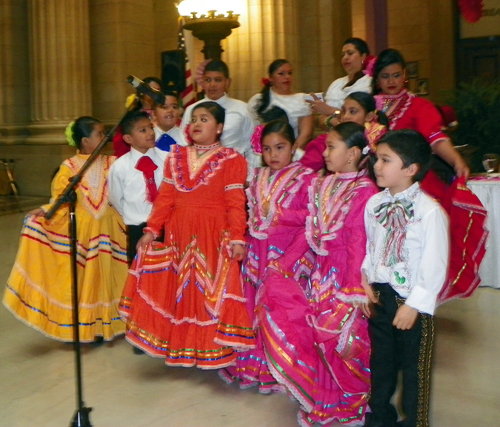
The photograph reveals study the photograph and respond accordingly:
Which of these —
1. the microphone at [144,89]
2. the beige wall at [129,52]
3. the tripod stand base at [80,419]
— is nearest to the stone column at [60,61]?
the beige wall at [129,52]

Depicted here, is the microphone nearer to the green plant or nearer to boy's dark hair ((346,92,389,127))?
boy's dark hair ((346,92,389,127))

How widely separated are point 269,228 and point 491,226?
9.31ft

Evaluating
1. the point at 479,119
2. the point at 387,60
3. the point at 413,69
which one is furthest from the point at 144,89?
the point at 413,69

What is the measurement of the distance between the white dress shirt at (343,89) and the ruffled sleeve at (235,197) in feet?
4.52

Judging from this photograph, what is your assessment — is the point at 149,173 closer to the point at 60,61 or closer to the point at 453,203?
the point at 453,203

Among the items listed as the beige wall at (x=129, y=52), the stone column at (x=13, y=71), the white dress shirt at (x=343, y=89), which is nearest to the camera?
the white dress shirt at (x=343, y=89)

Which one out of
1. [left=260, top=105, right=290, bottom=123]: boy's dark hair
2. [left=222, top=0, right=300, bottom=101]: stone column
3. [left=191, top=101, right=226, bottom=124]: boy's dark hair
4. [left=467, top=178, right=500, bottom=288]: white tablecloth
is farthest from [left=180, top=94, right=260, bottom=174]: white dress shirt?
[left=222, top=0, right=300, bottom=101]: stone column

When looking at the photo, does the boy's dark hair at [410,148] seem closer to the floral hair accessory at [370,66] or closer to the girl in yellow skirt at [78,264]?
the floral hair accessory at [370,66]

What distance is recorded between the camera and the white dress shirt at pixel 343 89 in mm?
5207

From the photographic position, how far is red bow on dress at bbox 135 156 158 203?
4.64 m

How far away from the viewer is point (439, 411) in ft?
12.1

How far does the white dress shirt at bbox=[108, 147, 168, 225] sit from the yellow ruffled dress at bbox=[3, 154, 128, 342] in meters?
0.25

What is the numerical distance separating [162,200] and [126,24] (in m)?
7.35

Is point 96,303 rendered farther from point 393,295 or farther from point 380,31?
point 380,31
